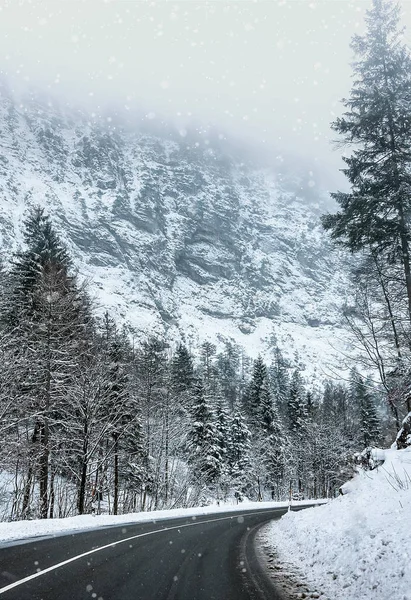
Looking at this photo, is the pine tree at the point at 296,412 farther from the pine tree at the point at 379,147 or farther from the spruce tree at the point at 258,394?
the pine tree at the point at 379,147

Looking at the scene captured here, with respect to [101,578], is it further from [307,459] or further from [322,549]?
[307,459]

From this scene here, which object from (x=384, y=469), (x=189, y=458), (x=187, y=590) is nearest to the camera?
(x=187, y=590)

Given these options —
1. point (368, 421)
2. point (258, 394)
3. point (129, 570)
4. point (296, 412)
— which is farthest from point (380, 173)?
point (296, 412)

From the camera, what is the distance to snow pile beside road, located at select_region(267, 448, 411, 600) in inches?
Result: 239

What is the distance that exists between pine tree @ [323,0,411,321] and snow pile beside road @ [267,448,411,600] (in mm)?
7501

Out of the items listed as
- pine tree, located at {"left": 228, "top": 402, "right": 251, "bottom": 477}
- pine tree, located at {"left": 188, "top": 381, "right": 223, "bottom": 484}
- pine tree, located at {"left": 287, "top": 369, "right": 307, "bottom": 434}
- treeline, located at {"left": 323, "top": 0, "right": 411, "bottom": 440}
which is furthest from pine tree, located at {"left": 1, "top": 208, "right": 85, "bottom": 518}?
pine tree, located at {"left": 287, "top": 369, "right": 307, "bottom": 434}

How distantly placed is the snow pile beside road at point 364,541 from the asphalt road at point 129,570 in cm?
102

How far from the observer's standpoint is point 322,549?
29.5ft

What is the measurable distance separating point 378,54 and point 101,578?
2060cm

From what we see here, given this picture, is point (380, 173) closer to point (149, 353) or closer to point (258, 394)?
point (149, 353)

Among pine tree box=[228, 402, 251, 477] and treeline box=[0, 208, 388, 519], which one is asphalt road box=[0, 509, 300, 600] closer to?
treeline box=[0, 208, 388, 519]

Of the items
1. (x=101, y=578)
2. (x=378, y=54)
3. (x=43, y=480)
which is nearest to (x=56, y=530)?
(x=43, y=480)

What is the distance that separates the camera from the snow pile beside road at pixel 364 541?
6.08 meters

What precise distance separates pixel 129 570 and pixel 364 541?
168 inches
